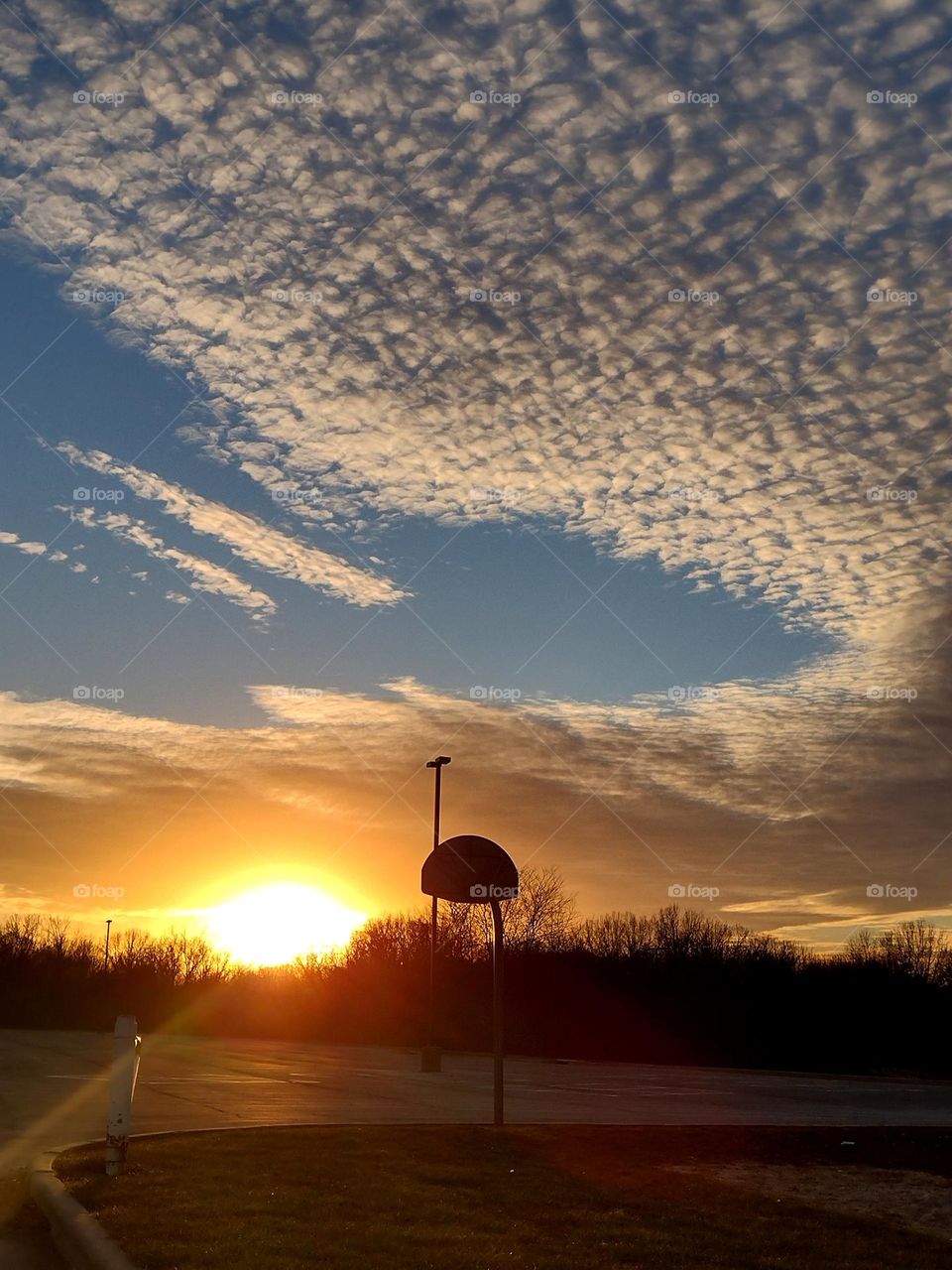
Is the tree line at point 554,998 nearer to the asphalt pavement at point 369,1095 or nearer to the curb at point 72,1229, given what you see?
the asphalt pavement at point 369,1095

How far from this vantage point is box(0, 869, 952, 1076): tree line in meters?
56.9

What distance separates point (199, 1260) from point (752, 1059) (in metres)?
56.8

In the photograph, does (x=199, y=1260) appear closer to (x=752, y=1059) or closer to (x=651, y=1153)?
(x=651, y=1153)

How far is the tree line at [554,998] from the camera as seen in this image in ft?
187

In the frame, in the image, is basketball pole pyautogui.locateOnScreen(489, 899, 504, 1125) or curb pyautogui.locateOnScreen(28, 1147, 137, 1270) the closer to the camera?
curb pyautogui.locateOnScreen(28, 1147, 137, 1270)

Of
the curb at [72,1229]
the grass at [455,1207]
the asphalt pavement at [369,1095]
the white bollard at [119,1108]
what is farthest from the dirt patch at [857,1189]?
the curb at [72,1229]

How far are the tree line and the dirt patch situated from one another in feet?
125

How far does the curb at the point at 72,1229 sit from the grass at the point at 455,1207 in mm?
120

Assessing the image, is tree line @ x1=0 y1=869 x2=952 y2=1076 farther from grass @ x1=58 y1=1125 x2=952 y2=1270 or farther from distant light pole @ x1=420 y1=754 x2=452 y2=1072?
grass @ x1=58 y1=1125 x2=952 y2=1270

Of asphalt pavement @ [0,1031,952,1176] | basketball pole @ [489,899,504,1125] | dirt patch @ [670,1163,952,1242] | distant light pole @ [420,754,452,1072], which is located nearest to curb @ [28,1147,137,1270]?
asphalt pavement @ [0,1031,952,1176]

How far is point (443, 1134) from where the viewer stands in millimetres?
12742

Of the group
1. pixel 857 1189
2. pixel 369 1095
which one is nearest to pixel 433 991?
pixel 369 1095

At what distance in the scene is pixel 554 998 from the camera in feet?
205

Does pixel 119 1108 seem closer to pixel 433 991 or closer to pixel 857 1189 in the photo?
pixel 857 1189
